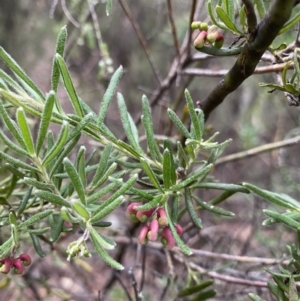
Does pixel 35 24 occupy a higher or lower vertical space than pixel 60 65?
lower

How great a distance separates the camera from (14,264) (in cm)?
46

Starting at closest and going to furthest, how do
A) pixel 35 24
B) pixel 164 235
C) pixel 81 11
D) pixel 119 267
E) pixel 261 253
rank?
1. pixel 119 267
2. pixel 164 235
3. pixel 81 11
4. pixel 261 253
5. pixel 35 24

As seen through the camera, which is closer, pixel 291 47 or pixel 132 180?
pixel 132 180

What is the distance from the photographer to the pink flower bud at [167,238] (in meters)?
0.46

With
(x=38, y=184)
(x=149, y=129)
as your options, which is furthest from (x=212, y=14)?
(x=38, y=184)

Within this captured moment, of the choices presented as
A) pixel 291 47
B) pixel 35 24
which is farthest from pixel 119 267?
pixel 35 24

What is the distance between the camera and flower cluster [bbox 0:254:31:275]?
0.44m

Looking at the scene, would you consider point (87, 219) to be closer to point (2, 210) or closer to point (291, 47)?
point (2, 210)

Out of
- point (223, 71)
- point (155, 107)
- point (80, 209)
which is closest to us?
point (80, 209)

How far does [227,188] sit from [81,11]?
0.99 m

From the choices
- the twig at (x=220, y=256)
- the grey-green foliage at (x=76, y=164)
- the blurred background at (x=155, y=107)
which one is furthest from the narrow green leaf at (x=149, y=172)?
the blurred background at (x=155, y=107)

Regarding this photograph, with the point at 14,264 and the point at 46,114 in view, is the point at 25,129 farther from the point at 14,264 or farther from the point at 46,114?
the point at 14,264

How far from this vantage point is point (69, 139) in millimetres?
404

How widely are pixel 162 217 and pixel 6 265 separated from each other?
0.19 metres
